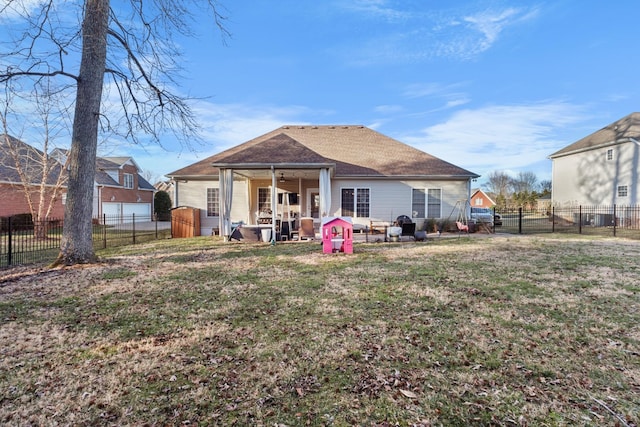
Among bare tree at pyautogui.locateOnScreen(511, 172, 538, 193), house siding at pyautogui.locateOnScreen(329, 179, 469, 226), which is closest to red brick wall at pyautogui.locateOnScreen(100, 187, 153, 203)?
house siding at pyautogui.locateOnScreen(329, 179, 469, 226)

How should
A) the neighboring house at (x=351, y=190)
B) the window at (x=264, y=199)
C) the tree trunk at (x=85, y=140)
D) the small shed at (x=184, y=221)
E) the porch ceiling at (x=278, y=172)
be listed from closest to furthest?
1. the tree trunk at (x=85, y=140)
2. the porch ceiling at (x=278, y=172)
3. the small shed at (x=184, y=221)
4. the neighboring house at (x=351, y=190)
5. the window at (x=264, y=199)

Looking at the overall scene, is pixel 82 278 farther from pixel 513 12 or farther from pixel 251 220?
pixel 513 12

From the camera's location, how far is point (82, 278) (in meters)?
6.37

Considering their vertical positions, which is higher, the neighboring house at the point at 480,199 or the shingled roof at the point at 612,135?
the shingled roof at the point at 612,135

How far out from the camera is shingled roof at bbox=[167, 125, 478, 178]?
1272 centimetres

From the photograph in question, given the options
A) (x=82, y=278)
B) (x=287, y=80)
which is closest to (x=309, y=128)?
(x=287, y=80)

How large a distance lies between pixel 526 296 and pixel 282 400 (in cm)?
471

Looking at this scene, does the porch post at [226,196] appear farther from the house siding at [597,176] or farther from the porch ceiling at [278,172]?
the house siding at [597,176]

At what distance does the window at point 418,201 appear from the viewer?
16.2 meters

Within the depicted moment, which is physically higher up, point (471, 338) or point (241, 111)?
point (241, 111)

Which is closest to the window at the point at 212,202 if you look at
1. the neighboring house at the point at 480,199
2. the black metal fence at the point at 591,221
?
the black metal fence at the point at 591,221

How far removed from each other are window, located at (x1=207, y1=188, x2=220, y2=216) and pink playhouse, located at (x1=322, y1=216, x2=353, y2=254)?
28.1ft

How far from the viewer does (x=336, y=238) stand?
995 centimetres

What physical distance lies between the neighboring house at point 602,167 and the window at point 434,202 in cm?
1469
